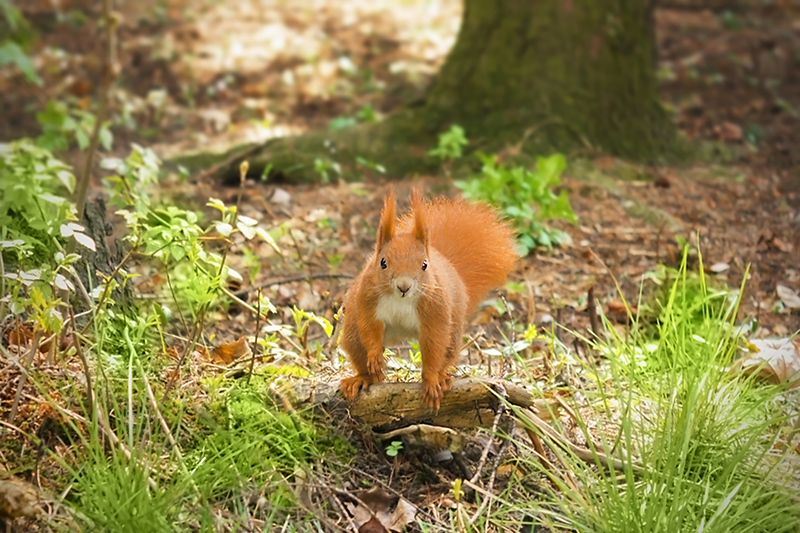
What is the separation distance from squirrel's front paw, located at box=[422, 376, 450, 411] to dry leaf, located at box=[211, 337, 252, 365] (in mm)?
644

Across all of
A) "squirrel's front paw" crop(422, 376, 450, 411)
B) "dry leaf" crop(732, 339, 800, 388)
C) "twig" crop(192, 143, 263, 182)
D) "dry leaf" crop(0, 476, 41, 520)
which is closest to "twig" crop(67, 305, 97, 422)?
"dry leaf" crop(0, 476, 41, 520)

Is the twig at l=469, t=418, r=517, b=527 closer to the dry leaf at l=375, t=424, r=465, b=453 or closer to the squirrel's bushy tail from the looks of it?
the dry leaf at l=375, t=424, r=465, b=453

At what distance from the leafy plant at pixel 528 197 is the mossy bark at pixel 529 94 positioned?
0.50 m

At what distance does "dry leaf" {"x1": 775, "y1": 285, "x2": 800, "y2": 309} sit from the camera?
303cm

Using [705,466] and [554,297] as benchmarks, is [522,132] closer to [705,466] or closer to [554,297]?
[554,297]

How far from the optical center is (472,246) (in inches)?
84.7

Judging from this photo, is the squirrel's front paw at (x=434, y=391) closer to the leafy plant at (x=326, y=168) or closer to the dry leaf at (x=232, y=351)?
the dry leaf at (x=232, y=351)

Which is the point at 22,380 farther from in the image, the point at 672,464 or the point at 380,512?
the point at 672,464

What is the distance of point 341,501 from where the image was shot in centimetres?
193

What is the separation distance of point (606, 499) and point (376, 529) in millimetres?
524

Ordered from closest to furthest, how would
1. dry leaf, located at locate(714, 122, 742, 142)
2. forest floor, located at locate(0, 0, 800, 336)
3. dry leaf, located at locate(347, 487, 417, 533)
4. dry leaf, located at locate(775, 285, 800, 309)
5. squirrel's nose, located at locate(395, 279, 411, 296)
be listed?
squirrel's nose, located at locate(395, 279, 411, 296)
dry leaf, located at locate(347, 487, 417, 533)
dry leaf, located at locate(775, 285, 800, 309)
forest floor, located at locate(0, 0, 800, 336)
dry leaf, located at locate(714, 122, 742, 142)

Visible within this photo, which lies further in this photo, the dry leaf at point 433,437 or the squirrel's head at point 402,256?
the dry leaf at point 433,437

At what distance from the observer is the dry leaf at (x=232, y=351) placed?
233cm

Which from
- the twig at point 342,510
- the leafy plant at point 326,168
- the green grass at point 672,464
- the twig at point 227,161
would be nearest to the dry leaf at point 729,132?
the leafy plant at point 326,168
